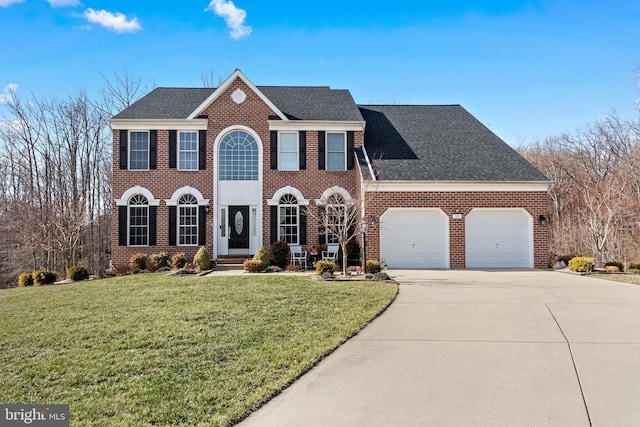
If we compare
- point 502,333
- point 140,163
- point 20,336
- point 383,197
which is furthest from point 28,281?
point 502,333

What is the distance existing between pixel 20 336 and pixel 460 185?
51.2 feet

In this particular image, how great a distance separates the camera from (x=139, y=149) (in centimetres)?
2055

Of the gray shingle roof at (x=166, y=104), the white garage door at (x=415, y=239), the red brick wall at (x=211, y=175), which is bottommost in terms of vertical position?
the white garage door at (x=415, y=239)

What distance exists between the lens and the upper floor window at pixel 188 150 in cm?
2058

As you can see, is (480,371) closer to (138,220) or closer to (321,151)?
(321,151)

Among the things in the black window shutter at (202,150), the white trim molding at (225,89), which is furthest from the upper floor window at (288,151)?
the black window shutter at (202,150)

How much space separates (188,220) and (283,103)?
7250mm

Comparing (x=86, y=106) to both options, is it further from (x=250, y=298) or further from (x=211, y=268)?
(x=250, y=298)

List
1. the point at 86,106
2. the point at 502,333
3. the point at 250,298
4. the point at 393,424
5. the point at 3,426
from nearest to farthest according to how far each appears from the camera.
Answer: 1. the point at 393,424
2. the point at 3,426
3. the point at 502,333
4. the point at 250,298
5. the point at 86,106

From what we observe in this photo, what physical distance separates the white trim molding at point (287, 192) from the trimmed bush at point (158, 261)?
16.3ft

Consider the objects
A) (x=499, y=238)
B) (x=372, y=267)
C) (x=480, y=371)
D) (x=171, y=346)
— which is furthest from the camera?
(x=499, y=238)

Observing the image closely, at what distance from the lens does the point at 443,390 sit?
208 inches

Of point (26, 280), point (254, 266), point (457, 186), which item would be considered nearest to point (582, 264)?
point (457, 186)

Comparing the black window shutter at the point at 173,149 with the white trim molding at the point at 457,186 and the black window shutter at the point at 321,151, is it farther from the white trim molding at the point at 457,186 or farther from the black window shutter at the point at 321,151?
the white trim molding at the point at 457,186
